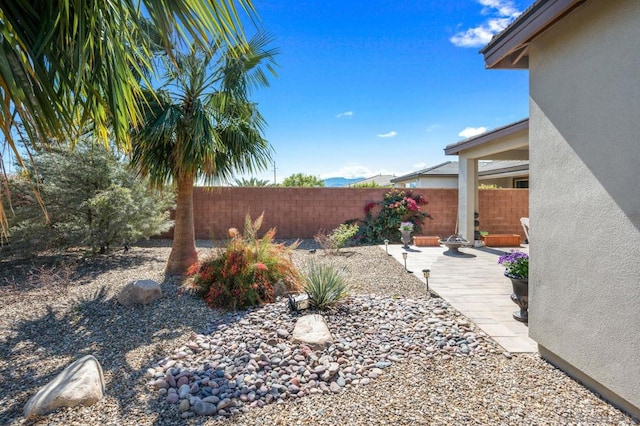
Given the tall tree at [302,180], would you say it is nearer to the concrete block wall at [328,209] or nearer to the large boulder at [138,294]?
the concrete block wall at [328,209]

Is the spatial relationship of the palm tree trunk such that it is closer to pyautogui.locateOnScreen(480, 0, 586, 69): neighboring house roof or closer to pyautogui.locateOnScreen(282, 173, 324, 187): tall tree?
pyautogui.locateOnScreen(480, 0, 586, 69): neighboring house roof

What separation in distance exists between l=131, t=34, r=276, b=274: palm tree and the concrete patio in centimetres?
437

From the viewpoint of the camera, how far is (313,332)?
3668 millimetres

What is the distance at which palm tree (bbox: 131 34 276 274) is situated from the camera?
516 cm

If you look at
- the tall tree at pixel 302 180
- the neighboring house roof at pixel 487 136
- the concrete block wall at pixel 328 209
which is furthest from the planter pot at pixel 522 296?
the tall tree at pixel 302 180

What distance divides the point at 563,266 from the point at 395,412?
2026 mm

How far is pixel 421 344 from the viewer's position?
3561mm

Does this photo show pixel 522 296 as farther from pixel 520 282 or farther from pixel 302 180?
pixel 302 180

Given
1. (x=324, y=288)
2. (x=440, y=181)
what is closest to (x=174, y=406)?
(x=324, y=288)

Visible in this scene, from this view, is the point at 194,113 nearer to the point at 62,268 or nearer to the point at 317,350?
the point at 317,350

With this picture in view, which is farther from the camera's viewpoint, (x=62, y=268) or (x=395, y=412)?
(x=62, y=268)

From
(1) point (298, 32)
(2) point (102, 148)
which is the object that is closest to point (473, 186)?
(1) point (298, 32)

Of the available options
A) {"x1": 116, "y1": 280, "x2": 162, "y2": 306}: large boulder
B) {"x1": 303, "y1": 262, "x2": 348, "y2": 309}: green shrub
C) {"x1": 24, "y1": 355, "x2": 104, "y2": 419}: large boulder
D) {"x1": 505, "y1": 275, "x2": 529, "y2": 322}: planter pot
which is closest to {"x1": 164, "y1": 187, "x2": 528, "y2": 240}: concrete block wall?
{"x1": 116, "y1": 280, "x2": 162, "y2": 306}: large boulder

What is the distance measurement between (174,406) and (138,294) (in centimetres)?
269
